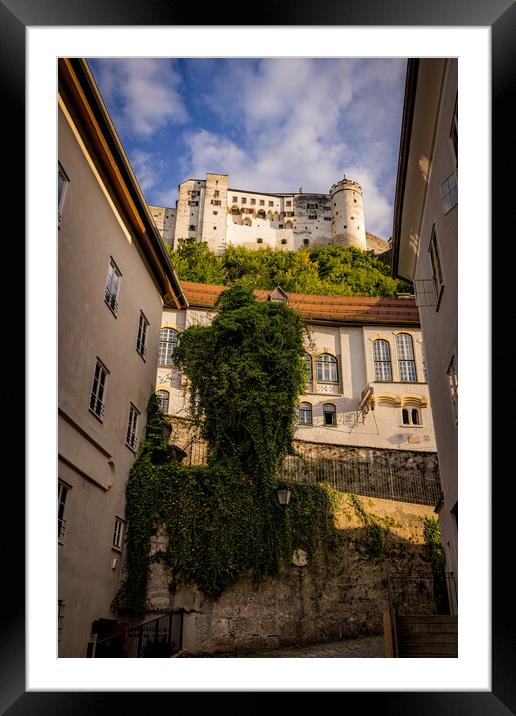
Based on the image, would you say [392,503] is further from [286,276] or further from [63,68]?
[286,276]

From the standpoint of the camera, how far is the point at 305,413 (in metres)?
24.1

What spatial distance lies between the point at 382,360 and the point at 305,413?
3.68 m

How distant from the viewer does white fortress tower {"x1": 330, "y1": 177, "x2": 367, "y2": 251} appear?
201 ft

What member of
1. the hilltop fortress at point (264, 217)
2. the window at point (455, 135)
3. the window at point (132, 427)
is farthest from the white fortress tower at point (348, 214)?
the window at point (455, 135)

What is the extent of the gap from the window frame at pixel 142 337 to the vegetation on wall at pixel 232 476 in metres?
1.06

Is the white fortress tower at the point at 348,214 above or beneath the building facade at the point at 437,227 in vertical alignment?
above

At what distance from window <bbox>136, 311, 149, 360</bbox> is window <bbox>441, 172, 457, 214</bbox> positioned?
6.76 m

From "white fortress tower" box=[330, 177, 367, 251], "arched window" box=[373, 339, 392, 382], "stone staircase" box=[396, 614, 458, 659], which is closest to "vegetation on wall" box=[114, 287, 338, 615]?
"stone staircase" box=[396, 614, 458, 659]

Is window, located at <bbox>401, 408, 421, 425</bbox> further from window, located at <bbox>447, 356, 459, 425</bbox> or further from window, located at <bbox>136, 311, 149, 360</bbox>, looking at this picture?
window, located at <bbox>447, 356, 459, 425</bbox>

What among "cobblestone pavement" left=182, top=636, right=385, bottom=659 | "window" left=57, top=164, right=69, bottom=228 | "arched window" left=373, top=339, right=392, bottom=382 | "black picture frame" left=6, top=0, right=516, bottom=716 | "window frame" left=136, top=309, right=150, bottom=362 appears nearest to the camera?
"black picture frame" left=6, top=0, right=516, bottom=716

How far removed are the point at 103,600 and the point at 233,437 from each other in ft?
14.9

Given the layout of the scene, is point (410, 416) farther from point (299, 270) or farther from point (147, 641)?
point (299, 270)

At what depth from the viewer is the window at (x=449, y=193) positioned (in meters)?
7.95
